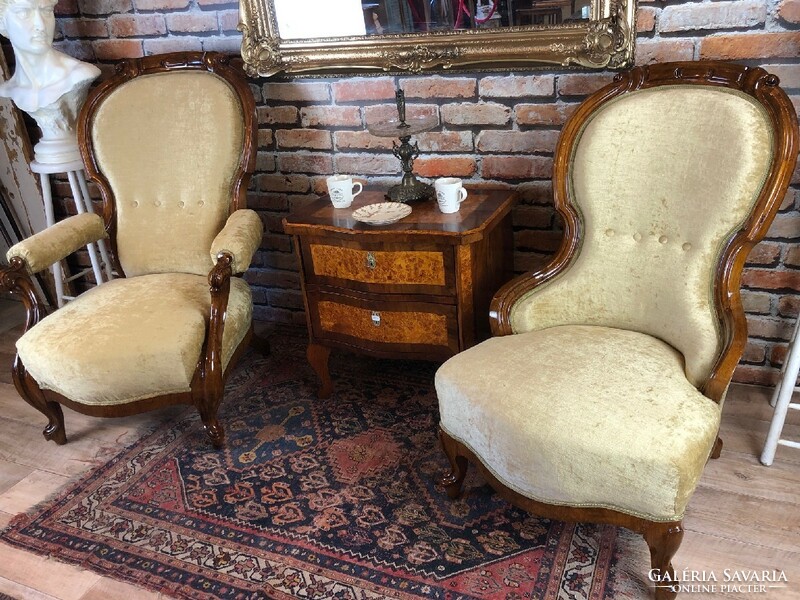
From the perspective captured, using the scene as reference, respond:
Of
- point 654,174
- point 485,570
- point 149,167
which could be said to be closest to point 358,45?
point 149,167

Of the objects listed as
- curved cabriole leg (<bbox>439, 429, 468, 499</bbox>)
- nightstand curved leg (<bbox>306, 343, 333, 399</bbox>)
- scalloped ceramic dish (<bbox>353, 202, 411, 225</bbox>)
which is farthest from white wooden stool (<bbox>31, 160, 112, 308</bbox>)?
curved cabriole leg (<bbox>439, 429, 468, 499</bbox>)

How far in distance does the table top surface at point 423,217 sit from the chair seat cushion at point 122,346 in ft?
1.30

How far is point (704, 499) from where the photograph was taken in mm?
1627

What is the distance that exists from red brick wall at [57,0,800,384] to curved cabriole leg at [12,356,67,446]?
943mm

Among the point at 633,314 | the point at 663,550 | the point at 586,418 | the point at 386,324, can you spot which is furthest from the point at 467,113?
the point at 663,550

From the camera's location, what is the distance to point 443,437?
5.28 feet

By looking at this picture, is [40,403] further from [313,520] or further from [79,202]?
[313,520]

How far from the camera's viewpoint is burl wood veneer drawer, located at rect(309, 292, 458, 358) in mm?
1827

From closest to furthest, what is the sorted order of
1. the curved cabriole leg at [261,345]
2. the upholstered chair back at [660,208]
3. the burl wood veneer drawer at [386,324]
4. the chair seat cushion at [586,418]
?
the chair seat cushion at [586,418]
the upholstered chair back at [660,208]
the burl wood veneer drawer at [386,324]
the curved cabriole leg at [261,345]

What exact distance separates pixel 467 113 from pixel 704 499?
129 cm

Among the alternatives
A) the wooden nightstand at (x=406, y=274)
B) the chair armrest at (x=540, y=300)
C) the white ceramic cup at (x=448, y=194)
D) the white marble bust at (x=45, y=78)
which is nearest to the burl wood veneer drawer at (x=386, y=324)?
the wooden nightstand at (x=406, y=274)

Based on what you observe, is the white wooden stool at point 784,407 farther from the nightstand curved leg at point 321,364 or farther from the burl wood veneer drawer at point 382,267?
the nightstand curved leg at point 321,364

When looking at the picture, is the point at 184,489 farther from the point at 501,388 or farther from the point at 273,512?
the point at 501,388

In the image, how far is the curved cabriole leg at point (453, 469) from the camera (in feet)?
5.26
